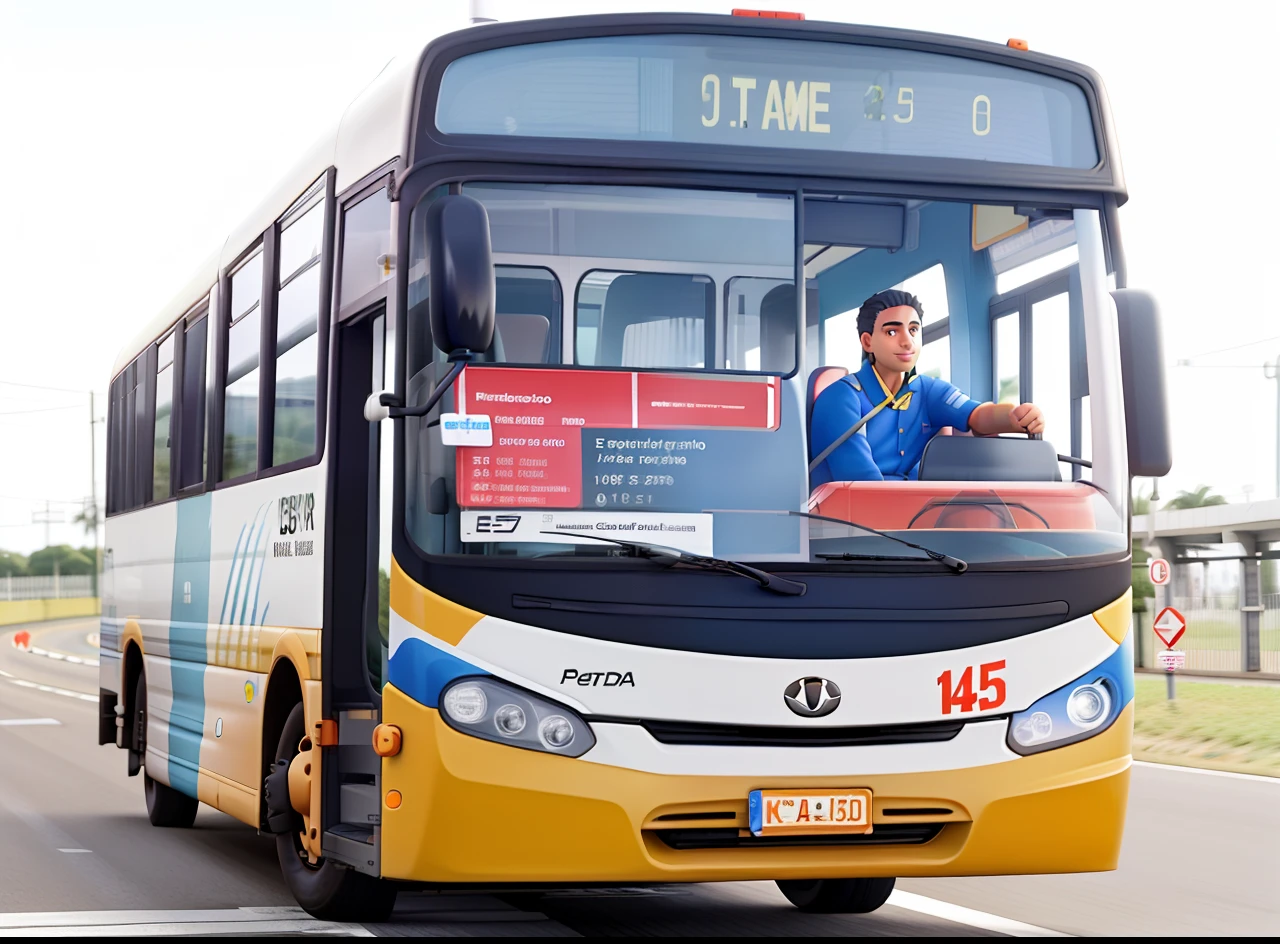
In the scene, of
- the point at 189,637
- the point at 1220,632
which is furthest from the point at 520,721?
the point at 1220,632

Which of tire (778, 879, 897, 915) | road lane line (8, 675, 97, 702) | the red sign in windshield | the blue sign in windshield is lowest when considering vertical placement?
road lane line (8, 675, 97, 702)

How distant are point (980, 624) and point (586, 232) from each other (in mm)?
1974

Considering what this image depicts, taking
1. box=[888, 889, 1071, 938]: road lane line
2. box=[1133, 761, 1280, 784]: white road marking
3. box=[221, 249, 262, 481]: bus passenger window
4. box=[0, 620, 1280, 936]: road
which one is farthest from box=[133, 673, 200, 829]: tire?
box=[1133, 761, 1280, 784]: white road marking

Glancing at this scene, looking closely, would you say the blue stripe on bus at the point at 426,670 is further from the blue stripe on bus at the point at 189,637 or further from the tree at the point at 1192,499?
the tree at the point at 1192,499

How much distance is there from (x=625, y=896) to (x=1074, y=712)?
3.13 meters

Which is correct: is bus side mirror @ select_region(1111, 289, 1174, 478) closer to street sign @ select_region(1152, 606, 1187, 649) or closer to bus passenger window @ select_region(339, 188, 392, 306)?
bus passenger window @ select_region(339, 188, 392, 306)

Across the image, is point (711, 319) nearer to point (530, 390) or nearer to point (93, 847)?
point (530, 390)

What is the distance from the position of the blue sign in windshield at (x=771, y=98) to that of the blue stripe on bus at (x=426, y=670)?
6.14ft

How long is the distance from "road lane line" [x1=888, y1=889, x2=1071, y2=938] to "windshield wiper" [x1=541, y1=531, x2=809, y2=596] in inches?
93.4

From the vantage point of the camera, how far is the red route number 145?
22.0ft

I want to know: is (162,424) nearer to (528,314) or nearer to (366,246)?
(366,246)

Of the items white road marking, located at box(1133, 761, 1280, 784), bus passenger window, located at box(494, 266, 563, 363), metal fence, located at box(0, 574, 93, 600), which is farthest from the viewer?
metal fence, located at box(0, 574, 93, 600)

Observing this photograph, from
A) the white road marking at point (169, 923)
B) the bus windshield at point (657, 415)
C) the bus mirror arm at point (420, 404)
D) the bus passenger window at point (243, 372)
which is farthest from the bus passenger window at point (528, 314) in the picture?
the bus passenger window at point (243, 372)

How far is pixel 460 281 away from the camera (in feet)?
20.3
